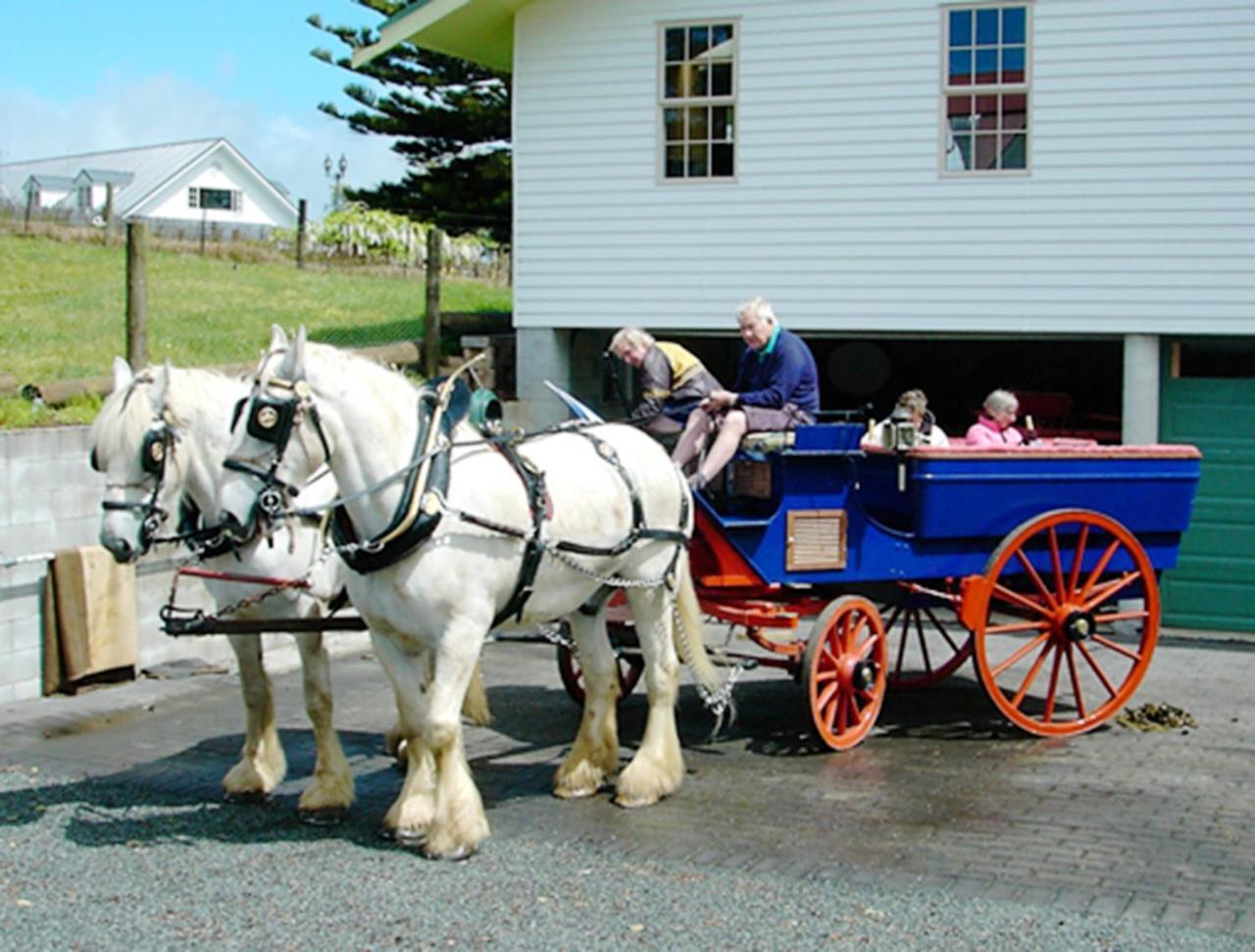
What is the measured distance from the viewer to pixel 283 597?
8195 millimetres

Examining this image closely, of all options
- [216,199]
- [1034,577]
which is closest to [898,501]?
[1034,577]

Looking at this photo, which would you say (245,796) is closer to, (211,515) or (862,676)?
(211,515)

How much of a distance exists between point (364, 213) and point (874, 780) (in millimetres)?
30573

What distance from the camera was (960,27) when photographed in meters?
15.1

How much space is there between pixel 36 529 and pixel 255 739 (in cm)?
351

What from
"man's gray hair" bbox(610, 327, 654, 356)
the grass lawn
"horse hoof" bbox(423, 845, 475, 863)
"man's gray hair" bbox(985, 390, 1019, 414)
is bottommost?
"horse hoof" bbox(423, 845, 475, 863)

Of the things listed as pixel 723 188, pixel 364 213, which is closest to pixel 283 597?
pixel 723 188

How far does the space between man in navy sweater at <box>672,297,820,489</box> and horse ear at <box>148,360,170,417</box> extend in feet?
9.80

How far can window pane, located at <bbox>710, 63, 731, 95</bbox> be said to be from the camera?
15.8 metres

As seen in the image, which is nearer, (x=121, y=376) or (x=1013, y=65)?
(x=121, y=376)

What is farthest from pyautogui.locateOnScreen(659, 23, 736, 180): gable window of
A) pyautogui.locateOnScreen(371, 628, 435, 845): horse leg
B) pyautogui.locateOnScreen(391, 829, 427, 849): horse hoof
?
pyautogui.locateOnScreen(391, 829, 427, 849): horse hoof

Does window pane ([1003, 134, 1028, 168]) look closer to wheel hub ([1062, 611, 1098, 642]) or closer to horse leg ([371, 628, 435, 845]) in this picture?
wheel hub ([1062, 611, 1098, 642])

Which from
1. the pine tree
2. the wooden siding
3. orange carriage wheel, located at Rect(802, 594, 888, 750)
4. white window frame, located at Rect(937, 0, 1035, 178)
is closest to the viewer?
orange carriage wheel, located at Rect(802, 594, 888, 750)

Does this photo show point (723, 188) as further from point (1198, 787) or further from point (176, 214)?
point (176, 214)
